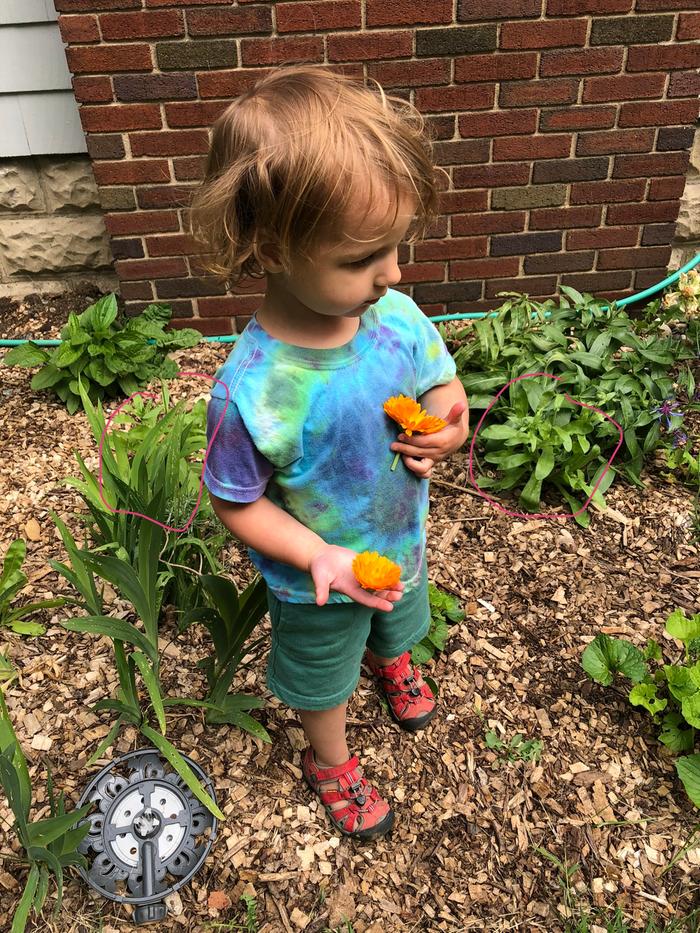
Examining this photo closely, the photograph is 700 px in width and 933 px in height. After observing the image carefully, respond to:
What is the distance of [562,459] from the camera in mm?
2568

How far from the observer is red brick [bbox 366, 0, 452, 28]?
110 inches

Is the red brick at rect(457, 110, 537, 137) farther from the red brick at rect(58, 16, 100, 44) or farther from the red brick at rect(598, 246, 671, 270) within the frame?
the red brick at rect(58, 16, 100, 44)

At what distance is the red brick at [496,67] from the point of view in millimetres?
2924

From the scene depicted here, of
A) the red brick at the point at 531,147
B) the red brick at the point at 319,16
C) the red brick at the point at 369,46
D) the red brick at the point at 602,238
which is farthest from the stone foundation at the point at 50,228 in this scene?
the red brick at the point at 602,238

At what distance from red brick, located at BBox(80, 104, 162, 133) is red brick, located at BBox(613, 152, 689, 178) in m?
1.84

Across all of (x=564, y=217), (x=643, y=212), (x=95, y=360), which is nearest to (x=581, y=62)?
(x=564, y=217)

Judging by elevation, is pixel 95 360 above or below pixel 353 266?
below

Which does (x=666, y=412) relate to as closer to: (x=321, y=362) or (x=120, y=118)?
(x=321, y=362)

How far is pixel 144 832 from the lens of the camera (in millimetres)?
1647

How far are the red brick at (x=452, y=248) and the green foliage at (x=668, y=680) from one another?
188 cm

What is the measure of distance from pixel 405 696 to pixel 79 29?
2.53m

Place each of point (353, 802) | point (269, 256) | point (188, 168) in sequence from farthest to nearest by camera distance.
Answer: point (188, 168) < point (353, 802) < point (269, 256)

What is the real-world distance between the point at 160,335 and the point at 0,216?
104cm

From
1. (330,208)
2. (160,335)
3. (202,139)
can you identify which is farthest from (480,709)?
(202,139)
